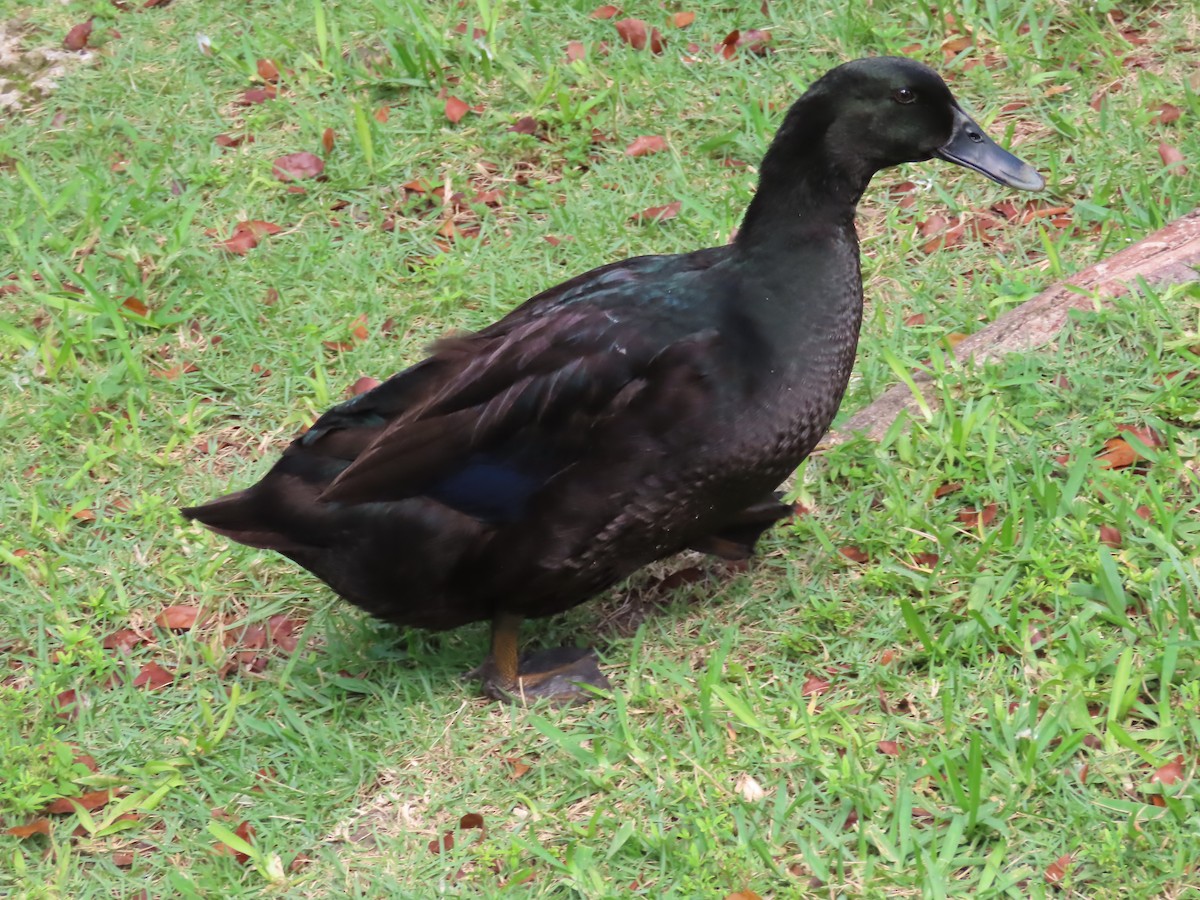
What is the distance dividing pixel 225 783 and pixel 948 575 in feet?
6.08

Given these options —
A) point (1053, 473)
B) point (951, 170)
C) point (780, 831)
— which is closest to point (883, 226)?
point (951, 170)

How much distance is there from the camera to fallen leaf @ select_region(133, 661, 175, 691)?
383 centimetres

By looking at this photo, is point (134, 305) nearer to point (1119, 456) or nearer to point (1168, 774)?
point (1119, 456)

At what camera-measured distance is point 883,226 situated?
4.89 metres

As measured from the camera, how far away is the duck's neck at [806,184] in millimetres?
3443

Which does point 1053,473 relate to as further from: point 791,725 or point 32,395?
point 32,395

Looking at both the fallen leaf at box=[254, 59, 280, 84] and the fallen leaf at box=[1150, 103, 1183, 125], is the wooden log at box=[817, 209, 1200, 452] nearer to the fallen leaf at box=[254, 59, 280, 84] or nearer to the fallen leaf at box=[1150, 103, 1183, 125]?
the fallen leaf at box=[1150, 103, 1183, 125]

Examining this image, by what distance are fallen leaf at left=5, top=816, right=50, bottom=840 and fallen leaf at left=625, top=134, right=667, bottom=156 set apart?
3161 millimetres

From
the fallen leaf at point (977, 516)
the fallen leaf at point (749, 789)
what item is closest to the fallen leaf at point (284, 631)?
the fallen leaf at point (749, 789)

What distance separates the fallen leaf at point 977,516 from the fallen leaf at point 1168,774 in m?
0.86

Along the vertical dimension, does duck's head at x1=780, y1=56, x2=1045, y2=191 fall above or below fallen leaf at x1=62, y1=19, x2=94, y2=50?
below

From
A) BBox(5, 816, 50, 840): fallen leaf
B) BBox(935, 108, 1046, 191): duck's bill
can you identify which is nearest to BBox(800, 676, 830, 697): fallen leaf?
BBox(935, 108, 1046, 191): duck's bill

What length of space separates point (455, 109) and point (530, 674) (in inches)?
111

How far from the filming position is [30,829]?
11.1 ft
